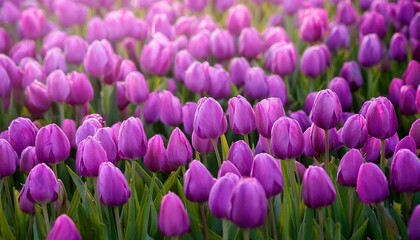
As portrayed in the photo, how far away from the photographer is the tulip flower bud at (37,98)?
2.94 meters

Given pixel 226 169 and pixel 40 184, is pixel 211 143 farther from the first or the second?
pixel 40 184

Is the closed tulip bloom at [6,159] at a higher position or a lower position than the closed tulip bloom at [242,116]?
lower

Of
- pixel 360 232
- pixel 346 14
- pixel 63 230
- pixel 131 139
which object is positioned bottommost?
pixel 360 232

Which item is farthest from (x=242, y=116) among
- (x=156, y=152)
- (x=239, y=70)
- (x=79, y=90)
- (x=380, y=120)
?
(x=239, y=70)

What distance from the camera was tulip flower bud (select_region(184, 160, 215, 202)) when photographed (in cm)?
193

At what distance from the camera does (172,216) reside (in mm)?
1839

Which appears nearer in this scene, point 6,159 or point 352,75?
point 6,159

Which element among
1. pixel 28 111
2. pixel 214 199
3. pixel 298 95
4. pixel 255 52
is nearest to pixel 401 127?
pixel 298 95

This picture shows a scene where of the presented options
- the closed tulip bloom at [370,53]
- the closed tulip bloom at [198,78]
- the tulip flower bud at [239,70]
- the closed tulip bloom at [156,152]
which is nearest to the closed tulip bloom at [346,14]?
the closed tulip bloom at [370,53]

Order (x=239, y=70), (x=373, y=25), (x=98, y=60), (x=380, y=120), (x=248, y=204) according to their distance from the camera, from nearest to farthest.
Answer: (x=248, y=204), (x=380, y=120), (x=98, y=60), (x=239, y=70), (x=373, y=25)

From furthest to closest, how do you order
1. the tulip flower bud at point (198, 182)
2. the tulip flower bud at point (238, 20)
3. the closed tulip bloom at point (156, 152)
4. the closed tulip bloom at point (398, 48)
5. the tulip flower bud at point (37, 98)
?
the tulip flower bud at point (238, 20) → the closed tulip bloom at point (398, 48) → the tulip flower bud at point (37, 98) → the closed tulip bloom at point (156, 152) → the tulip flower bud at point (198, 182)

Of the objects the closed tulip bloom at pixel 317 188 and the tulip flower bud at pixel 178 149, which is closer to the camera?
the closed tulip bloom at pixel 317 188

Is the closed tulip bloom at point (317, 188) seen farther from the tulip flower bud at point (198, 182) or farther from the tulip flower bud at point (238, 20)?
the tulip flower bud at point (238, 20)

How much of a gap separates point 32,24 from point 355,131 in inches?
95.3
